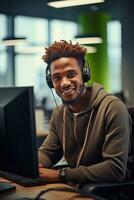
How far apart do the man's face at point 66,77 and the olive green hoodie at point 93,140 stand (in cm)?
10

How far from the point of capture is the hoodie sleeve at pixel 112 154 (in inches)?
74.5

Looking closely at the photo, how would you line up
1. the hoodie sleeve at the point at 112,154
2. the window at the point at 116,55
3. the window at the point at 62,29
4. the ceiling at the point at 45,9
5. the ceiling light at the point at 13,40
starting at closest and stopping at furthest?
the hoodie sleeve at the point at 112,154 → the ceiling light at the point at 13,40 → the ceiling at the point at 45,9 → the window at the point at 62,29 → the window at the point at 116,55

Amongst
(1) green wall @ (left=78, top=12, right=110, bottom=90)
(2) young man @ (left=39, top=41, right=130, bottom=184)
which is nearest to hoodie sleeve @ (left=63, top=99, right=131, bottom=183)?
(2) young man @ (left=39, top=41, right=130, bottom=184)

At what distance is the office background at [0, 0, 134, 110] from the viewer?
9008 millimetres

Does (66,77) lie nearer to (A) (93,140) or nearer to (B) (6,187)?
(A) (93,140)

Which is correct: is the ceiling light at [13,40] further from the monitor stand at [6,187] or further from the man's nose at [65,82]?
the monitor stand at [6,187]

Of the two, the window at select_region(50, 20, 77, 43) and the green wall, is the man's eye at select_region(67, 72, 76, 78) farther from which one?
the window at select_region(50, 20, 77, 43)

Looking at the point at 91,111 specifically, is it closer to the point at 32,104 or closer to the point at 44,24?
the point at 32,104

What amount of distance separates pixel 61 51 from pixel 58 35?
8681mm

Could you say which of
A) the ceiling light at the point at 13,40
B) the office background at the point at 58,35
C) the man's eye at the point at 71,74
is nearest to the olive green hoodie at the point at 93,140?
the man's eye at the point at 71,74

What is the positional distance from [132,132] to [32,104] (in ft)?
2.80

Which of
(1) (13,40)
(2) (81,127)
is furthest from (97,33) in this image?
(2) (81,127)

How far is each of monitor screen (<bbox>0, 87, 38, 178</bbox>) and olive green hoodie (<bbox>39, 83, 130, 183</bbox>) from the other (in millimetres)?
411

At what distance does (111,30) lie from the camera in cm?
1101
